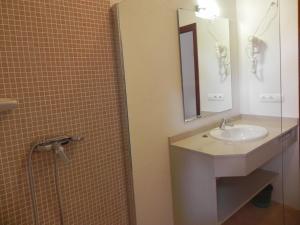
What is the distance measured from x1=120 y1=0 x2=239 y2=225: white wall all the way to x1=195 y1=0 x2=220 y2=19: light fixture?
0.12 m

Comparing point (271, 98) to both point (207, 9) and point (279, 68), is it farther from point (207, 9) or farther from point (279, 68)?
point (207, 9)

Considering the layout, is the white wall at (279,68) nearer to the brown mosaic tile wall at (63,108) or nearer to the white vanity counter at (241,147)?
the white vanity counter at (241,147)

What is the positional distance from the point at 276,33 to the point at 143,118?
5.05 feet

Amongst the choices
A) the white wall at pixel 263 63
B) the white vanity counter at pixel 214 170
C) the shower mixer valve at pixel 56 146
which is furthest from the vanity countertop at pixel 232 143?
the shower mixer valve at pixel 56 146

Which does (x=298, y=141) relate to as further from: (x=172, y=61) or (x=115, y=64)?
(x=115, y=64)

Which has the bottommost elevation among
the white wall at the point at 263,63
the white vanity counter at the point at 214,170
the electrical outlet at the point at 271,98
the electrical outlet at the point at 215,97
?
the white vanity counter at the point at 214,170

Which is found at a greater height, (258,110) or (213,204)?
(258,110)

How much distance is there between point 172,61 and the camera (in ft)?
6.24

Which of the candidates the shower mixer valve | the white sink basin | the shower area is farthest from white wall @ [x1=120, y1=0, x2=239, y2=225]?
the shower mixer valve

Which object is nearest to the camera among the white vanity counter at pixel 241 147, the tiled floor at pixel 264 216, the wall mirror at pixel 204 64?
the white vanity counter at pixel 241 147

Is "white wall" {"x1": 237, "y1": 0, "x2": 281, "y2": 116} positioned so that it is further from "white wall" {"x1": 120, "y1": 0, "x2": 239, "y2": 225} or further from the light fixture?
"white wall" {"x1": 120, "y1": 0, "x2": 239, "y2": 225}

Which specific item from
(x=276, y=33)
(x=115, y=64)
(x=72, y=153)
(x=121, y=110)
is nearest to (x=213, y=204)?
(x=121, y=110)

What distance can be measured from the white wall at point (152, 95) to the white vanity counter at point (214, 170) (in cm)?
9

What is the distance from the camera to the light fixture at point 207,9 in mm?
2109
